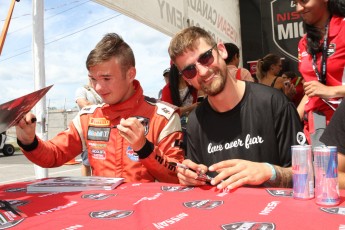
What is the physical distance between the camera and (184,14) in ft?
12.7

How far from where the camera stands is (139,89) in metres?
2.03

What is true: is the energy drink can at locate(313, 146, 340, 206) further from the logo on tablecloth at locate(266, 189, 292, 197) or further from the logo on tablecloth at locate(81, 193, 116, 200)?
the logo on tablecloth at locate(81, 193, 116, 200)

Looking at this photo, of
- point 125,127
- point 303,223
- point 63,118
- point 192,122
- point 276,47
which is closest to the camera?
point 303,223

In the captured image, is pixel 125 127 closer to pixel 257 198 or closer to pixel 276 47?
pixel 257 198

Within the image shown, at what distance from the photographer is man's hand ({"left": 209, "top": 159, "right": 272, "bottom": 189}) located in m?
1.23

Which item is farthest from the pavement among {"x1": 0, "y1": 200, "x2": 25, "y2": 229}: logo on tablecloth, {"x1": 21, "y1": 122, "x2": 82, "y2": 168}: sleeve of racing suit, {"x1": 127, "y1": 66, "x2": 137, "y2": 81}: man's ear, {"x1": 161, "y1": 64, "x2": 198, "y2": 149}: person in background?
{"x1": 0, "y1": 200, "x2": 25, "y2": 229}: logo on tablecloth

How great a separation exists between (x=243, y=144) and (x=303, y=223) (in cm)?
75

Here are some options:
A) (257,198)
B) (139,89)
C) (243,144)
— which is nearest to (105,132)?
(139,89)

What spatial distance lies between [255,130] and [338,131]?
13.4 inches

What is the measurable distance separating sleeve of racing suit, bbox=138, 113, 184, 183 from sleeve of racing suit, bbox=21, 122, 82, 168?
481 mm

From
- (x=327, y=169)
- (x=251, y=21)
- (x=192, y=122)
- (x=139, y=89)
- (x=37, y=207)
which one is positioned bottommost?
(x=37, y=207)

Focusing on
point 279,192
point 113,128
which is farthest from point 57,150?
point 279,192

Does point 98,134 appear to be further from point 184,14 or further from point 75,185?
point 184,14

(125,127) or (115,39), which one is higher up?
(115,39)
